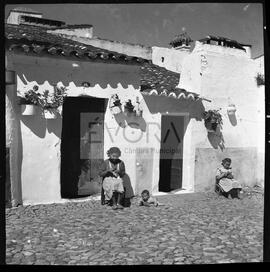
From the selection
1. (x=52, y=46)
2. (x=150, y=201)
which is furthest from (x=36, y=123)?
(x=150, y=201)

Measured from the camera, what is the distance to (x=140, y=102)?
5.89 meters

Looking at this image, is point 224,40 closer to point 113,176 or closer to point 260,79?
point 260,79

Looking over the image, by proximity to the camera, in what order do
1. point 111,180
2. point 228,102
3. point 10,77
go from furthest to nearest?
point 228,102
point 111,180
point 10,77

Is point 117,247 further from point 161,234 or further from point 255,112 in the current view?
point 255,112

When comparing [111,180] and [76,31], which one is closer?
[76,31]

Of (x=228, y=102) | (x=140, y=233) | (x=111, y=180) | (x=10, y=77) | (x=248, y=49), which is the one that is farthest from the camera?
(x=228, y=102)

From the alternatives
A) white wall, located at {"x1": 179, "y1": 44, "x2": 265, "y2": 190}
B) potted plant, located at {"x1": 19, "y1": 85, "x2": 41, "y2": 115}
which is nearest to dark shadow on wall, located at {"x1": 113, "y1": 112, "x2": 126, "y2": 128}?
white wall, located at {"x1": 179, "y1": 44, "x2": 265, "y2": 190}

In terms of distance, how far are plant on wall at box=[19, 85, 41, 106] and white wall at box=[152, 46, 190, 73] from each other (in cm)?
178

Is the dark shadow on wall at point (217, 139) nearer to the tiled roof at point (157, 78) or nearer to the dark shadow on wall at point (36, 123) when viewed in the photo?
the tiled roof at point (157, 78)

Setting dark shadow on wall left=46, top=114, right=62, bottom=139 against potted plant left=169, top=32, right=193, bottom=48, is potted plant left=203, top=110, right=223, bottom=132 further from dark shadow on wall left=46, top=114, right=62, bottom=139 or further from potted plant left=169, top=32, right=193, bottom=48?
dark shadow on wall left=46, top=114, right=62, bottom=139

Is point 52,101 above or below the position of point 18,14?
below

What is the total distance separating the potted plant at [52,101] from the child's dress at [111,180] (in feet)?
3.50

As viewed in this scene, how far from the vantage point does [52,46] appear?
5391 mm

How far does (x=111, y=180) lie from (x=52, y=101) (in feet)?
4.71
